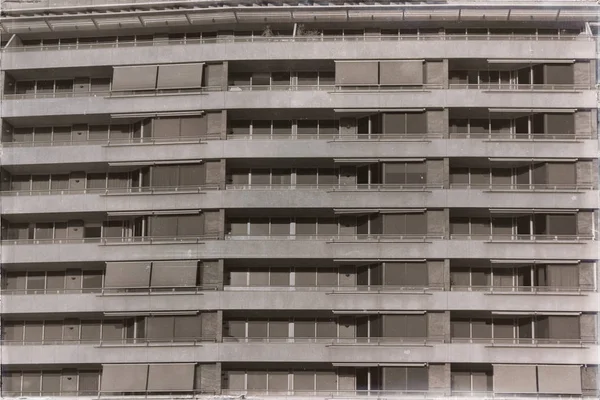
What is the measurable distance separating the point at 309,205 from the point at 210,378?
11.1 m

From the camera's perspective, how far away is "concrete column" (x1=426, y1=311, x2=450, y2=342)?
37031 millimetres

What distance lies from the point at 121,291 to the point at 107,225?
4.65 metres

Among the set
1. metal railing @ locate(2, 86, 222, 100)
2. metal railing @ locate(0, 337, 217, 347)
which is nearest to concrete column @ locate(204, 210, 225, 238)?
metal railing @ locate(0, 337, 217, 347)

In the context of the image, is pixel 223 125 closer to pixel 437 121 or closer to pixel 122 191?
pixel 122 191

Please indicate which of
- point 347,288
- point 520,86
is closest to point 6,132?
point 347,288

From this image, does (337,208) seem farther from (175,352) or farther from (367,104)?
(175,352)

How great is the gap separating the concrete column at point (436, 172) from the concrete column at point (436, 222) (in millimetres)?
1571

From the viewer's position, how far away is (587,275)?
123ft

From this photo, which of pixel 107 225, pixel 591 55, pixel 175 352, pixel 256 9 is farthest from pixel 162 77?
pixel 591 55

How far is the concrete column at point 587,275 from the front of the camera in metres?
37.5

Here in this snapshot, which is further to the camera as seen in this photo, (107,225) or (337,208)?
(107,225)

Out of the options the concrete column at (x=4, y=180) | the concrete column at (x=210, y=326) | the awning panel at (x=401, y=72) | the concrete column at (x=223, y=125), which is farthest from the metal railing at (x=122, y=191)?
the awning panel at (x=401, y=72)

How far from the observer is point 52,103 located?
40219mm

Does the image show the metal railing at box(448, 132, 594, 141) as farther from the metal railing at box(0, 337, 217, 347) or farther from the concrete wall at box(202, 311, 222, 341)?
the metal railing at box(0, 337, 217, 347)
